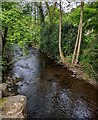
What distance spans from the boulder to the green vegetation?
3.16m

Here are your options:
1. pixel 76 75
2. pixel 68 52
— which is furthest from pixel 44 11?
pixel 76 75

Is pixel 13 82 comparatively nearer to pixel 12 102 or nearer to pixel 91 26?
pixel 12 102

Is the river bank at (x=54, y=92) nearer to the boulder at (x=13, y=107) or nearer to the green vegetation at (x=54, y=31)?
the boulder at (x=13, y=107)

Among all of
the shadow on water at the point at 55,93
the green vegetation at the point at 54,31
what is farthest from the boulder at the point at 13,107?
the green vegetation at the point at 54,31

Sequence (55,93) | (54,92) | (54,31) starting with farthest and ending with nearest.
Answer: (54,31) → (54,92) → (55,93)

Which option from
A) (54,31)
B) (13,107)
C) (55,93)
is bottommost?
(55,93)

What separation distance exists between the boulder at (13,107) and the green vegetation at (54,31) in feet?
10.4

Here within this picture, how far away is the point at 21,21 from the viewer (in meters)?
8.66

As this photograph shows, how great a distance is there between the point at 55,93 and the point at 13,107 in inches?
137

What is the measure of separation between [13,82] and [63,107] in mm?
3420

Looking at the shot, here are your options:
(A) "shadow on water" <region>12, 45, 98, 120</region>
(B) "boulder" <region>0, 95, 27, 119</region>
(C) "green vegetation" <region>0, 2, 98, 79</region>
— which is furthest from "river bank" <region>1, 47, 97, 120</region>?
(C) "green vegetation" <region>0, 2, 98, 79</region>

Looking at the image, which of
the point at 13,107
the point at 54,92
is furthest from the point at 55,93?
the point at 13,107

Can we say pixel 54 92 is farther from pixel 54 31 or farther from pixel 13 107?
pixel 54 31

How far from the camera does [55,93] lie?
8.91 meters
